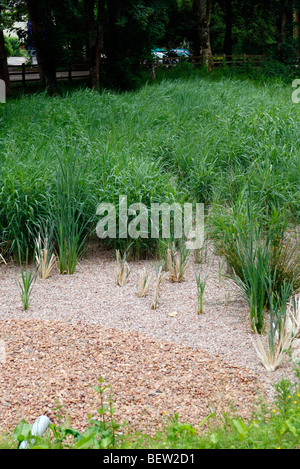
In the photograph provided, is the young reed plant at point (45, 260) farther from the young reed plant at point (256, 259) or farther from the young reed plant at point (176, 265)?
the young reed plant at point (256, 259)

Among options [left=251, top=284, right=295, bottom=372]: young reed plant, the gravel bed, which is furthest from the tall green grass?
[left=251, top=284, right=295, bottom=372]: young reed plant

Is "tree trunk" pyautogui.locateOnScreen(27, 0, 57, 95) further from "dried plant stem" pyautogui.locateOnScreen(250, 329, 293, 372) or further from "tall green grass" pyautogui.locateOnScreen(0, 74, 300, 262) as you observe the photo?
"dried plant stem" pyautogui.locateOnScreen(250, 329, 293, 372)

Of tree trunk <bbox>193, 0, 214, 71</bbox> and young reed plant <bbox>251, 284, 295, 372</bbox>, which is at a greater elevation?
tree trunk <bbox>193, 0, 214, 71</bbox>

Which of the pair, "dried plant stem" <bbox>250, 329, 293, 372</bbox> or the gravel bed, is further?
"dried plant stem" <bbox>250, 329, 293, 372</bbox>

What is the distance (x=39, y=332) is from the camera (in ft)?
12.7

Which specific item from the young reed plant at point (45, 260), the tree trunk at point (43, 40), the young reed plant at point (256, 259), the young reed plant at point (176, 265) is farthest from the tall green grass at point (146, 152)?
the tree trunk at point (43, 40)

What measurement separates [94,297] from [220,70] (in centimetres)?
1716

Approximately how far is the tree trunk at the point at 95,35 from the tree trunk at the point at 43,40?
112 cm

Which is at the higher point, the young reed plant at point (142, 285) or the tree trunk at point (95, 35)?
the tree trunk at point (95, 35)

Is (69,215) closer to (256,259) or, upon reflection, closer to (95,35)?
(256,259)

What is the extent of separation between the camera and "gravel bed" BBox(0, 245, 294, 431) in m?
3.05

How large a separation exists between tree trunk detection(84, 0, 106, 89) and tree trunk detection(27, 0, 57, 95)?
3.67 feet

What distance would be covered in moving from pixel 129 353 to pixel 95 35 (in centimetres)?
1313

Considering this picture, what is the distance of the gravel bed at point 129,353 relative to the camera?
3053 mm
